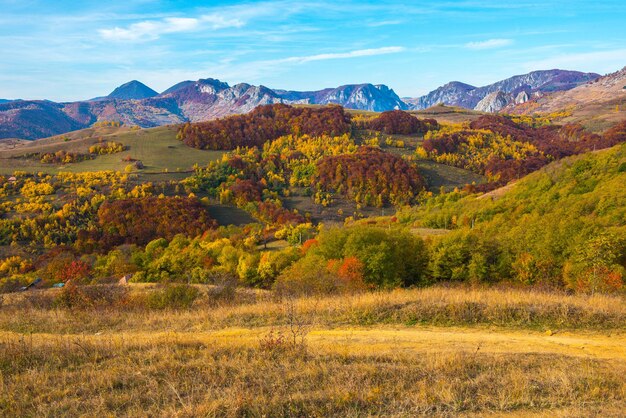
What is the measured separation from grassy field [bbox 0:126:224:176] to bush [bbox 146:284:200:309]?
418 ft

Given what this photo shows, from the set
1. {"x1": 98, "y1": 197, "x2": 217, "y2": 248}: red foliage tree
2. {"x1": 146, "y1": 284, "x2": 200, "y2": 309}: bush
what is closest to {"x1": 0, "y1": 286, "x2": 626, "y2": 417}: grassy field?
{"x1": 146, "y1": 284, "x2": 200, "y2": 309}: bush

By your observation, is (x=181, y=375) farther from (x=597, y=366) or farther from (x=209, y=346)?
(x=597, y=366)

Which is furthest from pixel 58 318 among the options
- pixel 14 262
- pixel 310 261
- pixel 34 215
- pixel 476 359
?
pixel 34 215

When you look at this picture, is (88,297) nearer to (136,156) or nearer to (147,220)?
(147,220)

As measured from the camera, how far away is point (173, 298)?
20.9 metres

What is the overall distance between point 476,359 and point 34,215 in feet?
416

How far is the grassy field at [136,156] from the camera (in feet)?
490

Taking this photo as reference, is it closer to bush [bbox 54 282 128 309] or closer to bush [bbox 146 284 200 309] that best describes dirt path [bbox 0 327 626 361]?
bush [bbox 146 284 200 309]

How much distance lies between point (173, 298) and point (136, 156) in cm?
15671

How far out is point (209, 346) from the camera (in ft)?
33.8

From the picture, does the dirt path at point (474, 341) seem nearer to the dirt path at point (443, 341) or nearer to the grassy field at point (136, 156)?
the dirt path at point (443, 341)

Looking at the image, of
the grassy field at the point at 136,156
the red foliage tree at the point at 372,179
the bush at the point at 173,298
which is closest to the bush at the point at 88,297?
the bush at the point at 173,298

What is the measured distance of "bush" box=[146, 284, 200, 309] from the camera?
2002cm

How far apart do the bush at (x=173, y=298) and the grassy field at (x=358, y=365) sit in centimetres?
534
